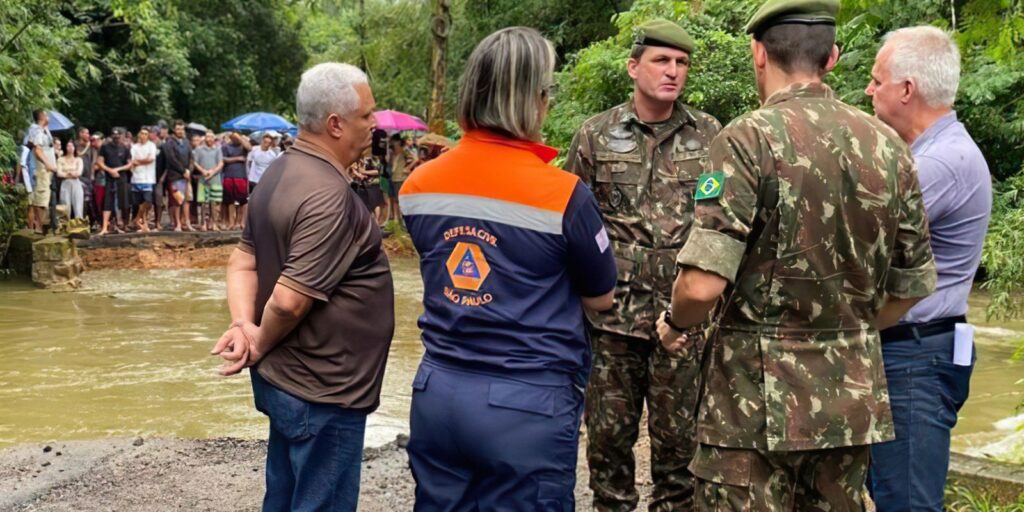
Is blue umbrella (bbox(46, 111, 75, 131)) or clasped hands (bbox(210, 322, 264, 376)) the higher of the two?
blue umbrella (bbox(46, 111, 75, 131))

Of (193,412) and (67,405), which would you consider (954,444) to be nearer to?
(193,412)

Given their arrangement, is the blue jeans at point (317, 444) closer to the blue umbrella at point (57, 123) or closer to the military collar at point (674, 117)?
the military collar at point (674, 117)

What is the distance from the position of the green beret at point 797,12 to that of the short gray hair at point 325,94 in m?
1.42

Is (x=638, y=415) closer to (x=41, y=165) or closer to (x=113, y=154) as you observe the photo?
(x=41, y=165)

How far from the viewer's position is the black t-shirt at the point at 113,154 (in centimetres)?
1878

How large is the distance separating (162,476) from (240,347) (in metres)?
2.70

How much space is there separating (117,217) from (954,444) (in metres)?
15.8

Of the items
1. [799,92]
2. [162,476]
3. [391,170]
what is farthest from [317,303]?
[391,170]

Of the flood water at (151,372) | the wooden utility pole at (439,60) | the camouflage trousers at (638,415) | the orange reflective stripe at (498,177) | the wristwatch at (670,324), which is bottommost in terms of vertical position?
the flood water at (151,372)

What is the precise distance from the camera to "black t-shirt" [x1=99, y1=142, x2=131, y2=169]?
18.8 m

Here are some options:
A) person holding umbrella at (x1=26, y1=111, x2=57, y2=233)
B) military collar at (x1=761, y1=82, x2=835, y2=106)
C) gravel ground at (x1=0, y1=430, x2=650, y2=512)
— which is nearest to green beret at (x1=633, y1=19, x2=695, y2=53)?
military collar at (x1=761, y1=82, x2=835, y2=106)

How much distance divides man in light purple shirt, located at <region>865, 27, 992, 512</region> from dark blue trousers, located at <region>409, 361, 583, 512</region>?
1.14 meters

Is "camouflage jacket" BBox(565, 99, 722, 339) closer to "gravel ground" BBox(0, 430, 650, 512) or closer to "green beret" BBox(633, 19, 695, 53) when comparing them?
"green beret" BBox(633, 19, 695, 53)

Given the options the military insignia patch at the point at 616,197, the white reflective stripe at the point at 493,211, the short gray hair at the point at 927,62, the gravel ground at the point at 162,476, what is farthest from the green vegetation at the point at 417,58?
the gravel ground at the point at 162,476
